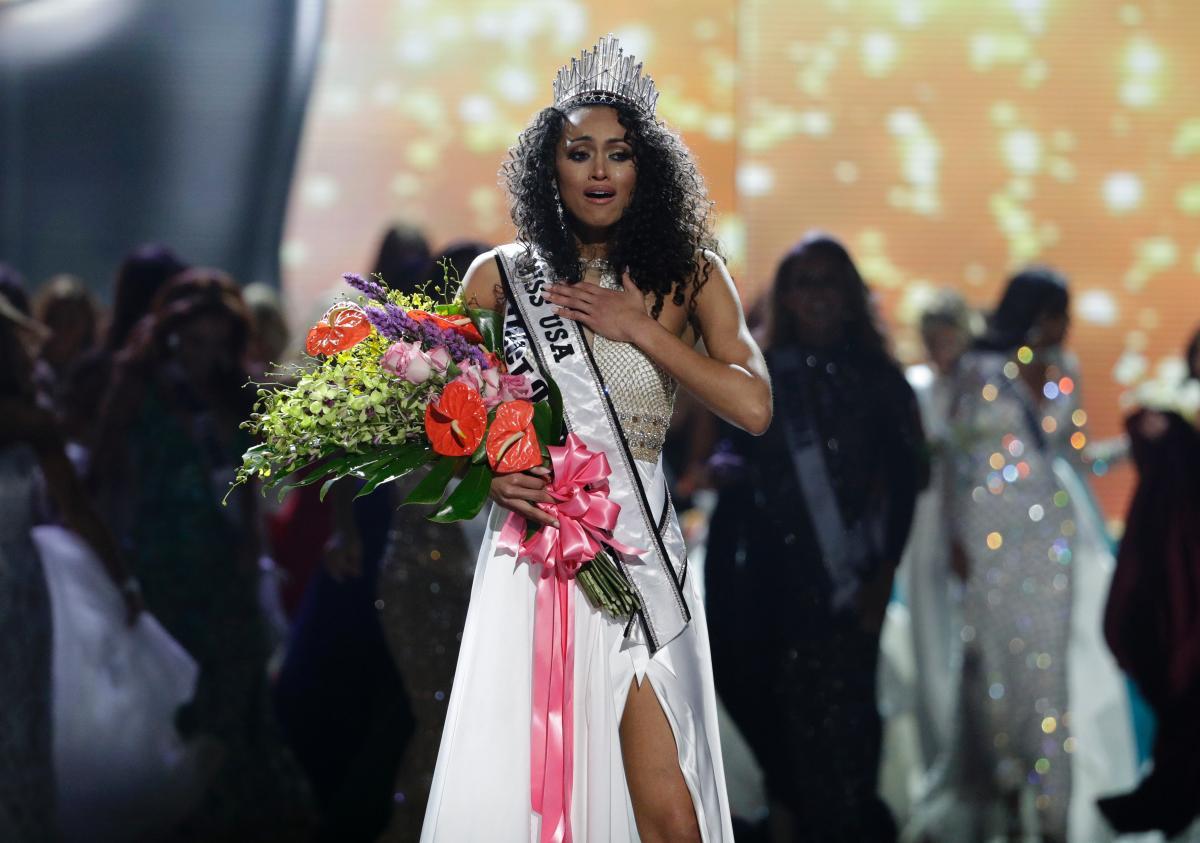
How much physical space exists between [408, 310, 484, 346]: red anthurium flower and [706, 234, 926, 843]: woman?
1804 millimetres

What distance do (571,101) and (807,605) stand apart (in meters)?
2.02

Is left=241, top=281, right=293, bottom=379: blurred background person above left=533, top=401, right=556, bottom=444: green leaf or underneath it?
above

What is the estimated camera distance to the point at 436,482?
2.35 meters

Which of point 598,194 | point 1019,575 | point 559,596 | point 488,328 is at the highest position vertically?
point 598,194

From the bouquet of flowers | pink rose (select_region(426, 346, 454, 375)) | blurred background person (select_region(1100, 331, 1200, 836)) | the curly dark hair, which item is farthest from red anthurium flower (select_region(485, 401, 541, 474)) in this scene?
blurred background person (select_region(1100, 331, 1200, 836))

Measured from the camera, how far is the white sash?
248 centimetres

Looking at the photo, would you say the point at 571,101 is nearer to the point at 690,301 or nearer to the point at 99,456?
the point at 690,301

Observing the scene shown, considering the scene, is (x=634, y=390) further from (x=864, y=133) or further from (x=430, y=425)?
(x=864, y=133)

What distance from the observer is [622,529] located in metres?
2.49

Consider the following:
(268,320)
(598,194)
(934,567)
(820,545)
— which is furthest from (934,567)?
(598,194)

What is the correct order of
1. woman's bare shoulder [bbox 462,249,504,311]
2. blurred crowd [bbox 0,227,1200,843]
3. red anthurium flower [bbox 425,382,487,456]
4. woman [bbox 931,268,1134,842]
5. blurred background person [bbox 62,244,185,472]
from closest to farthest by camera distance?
1. red anthurium flower [bbox 425,382,487,456]
2. woman's bare shoulder [bbox 462,249,504,311]
3. blurred crowd [bbox 0,227,1200,843]
4. blurred background person [bbox 62,244,185,472]
5. woman [bbox 931,268,1134,842]

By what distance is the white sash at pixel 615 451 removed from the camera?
248 cm

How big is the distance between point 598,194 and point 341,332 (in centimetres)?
48

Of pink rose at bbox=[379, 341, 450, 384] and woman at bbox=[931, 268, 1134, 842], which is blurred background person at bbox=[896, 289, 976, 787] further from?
pink rose at bbox=[379, 341, 450, 384]
